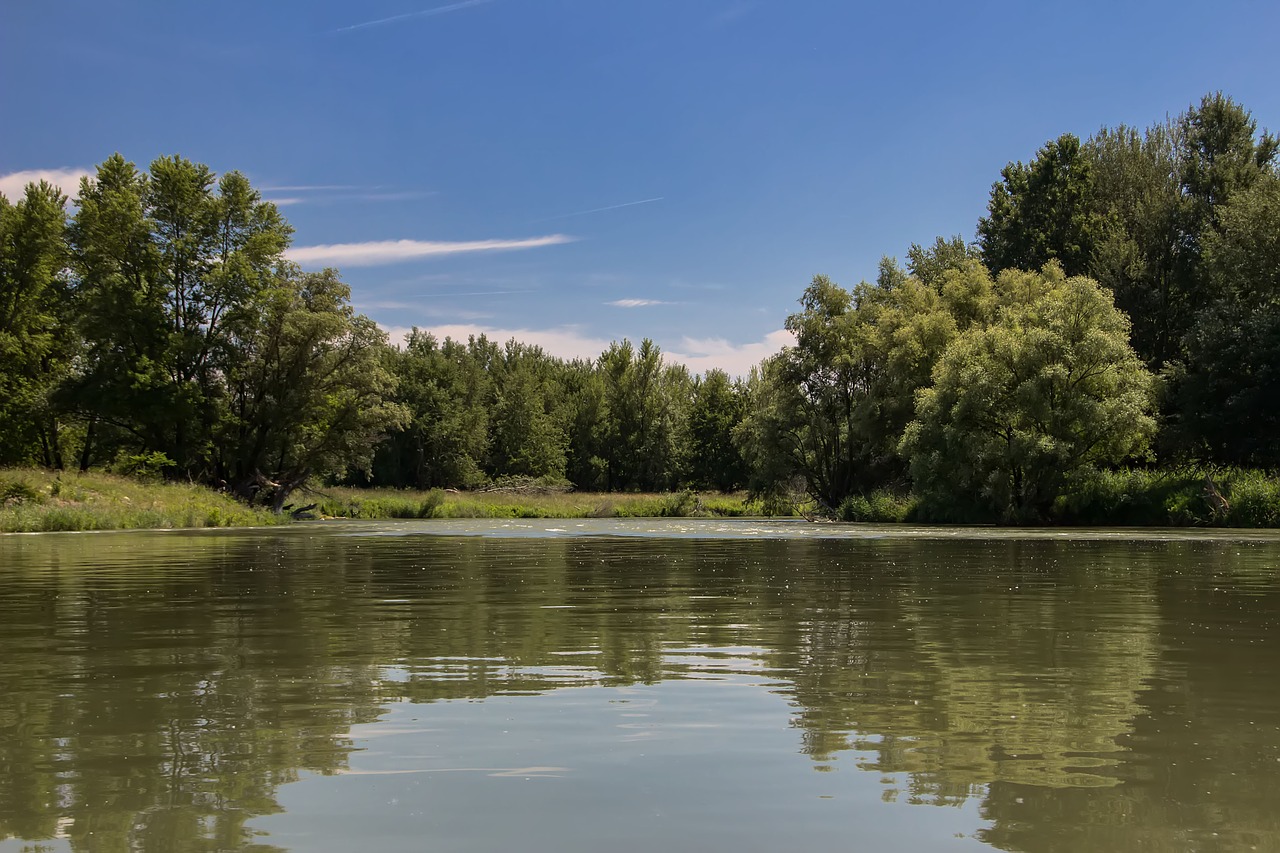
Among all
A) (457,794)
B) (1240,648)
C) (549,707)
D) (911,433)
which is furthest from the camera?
(911,433)

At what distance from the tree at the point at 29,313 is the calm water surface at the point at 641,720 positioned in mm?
51577

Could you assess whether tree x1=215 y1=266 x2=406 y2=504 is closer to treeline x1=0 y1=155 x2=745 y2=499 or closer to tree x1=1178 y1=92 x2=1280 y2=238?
treeline x1=0 y1=155 x2=745 y2=499

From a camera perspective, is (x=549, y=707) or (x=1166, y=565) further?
(x=1166, y=565)

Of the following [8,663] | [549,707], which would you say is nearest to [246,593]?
[8,663]

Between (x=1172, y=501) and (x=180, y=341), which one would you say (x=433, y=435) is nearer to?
(x=180, y=341)

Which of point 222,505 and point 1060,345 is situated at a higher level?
point 1060,345

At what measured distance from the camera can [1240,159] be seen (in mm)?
63250

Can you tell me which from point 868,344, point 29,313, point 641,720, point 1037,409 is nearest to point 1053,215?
point 868,344

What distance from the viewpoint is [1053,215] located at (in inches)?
2719

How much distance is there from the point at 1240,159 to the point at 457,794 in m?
71.7

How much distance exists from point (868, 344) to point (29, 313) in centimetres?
5138

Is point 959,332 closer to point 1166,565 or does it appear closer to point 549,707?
point 1166,565

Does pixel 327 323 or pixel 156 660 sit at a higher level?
pixel 327 323

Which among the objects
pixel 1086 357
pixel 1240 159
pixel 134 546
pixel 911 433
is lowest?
pixel 134 546
